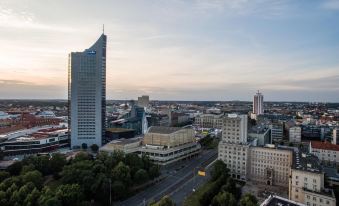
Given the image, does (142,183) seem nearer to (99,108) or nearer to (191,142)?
(191,142)

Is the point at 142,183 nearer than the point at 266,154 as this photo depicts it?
Yes

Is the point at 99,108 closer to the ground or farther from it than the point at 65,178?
farther from it

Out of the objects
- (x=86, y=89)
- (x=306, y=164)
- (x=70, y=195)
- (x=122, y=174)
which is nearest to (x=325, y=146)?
(x=306, y=164)

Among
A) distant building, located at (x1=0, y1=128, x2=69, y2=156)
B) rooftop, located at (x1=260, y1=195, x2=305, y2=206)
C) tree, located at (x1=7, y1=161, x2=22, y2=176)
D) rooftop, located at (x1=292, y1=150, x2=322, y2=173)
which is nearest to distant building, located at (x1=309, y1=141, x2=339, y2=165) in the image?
rooftop, located at (x1=292, y1=150, x2=322, y2=173)

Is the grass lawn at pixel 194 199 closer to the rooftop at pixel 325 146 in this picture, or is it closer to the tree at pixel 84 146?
the rooftop at pixel 325 146

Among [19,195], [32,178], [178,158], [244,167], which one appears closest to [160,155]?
[178,158]

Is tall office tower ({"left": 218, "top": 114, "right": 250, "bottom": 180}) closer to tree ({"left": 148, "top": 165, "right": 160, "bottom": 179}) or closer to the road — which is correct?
the road

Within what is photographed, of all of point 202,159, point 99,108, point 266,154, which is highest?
point 99,108
